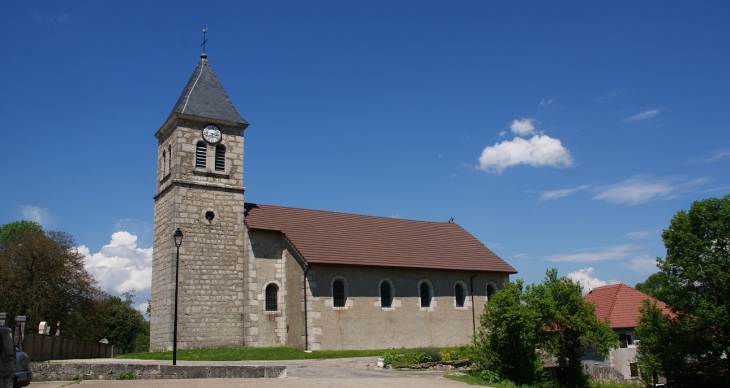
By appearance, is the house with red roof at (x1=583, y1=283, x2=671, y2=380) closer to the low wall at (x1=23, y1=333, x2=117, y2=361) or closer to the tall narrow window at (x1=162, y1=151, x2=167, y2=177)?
the tall narrow window at (x1=162, y1=151, x2=167, y2=177)

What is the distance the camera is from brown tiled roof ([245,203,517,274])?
31.4 meters

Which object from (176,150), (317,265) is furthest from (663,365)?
(176,150)

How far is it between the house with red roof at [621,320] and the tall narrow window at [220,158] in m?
22.2

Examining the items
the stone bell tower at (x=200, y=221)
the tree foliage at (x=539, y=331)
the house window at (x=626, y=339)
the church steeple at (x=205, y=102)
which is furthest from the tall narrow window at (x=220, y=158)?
the house window at (x=626, y=339)

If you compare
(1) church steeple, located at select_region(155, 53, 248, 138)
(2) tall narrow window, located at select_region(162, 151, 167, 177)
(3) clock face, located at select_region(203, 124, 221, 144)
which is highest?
(1) church steeple, located at select_region(155, 53, 248, 138)

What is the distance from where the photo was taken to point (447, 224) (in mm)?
40688

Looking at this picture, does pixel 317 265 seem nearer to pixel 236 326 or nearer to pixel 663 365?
pixel 236 326

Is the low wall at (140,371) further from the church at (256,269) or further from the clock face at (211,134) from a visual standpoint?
the clock face at (211,134)

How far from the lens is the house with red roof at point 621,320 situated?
115 feet

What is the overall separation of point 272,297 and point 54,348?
38.6ft

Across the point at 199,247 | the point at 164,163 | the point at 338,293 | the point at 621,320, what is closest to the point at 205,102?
the point at 164,163

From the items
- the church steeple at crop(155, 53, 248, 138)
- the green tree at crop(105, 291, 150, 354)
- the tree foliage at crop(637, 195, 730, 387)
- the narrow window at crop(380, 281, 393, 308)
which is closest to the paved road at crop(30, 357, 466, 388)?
the narrow window at crop(380, 281, 393, 308)

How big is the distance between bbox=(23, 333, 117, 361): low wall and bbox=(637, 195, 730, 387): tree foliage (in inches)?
→ 1194

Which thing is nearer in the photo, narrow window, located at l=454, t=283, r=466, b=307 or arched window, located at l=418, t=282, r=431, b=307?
arched window, located at l=418, t=282, r=431, b=307
